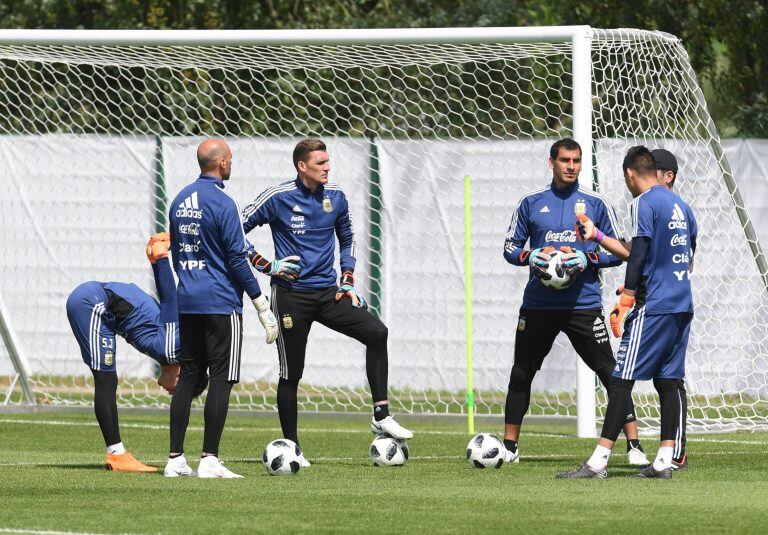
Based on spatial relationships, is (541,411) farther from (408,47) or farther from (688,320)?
(688,320)

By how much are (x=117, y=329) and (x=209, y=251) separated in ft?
4.49

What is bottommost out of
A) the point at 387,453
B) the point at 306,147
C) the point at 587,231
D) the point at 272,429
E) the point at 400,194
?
the point at 272,429

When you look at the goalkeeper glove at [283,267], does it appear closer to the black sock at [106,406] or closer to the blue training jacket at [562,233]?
the black sock at [106,406]

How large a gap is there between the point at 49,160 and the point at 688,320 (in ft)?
30.0

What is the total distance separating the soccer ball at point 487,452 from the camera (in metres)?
10.2

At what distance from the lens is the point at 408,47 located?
13695mm

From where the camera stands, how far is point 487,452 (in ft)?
33.3

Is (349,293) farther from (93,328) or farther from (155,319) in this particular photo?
(93,328)

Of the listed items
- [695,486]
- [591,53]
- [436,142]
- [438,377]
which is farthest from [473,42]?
[695,486]

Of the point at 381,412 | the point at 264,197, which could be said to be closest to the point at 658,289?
the point at 381,412

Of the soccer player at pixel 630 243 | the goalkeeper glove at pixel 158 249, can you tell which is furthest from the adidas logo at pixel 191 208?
the soccer player at pixel 630 243

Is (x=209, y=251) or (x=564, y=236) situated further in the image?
(x=564, y=236)

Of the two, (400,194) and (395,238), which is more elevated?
(400,194)

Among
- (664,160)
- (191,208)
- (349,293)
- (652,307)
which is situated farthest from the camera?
(349,293)
